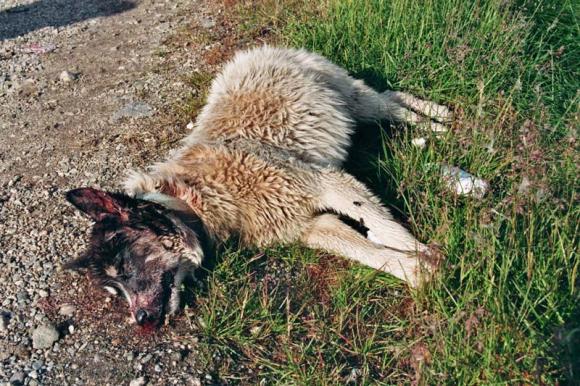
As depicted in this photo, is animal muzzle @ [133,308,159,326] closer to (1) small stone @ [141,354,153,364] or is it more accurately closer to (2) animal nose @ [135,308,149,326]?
(2) animal nose @ [135,308,149,326]

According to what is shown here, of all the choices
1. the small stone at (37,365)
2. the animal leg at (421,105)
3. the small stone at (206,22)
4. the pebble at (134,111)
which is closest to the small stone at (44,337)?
the small stone at (37,365)

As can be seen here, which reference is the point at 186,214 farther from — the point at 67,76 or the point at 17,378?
the point at 67,76

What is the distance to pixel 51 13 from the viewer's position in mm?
8648

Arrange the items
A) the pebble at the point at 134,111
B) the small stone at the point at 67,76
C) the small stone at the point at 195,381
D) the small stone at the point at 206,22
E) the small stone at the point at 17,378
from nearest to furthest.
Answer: the small stone at the point at 195,381, the small stone at the point at 17,378, the pebble at the point at 134,111, the small stone at the point at 67,76, the small stone at the point at 206,22

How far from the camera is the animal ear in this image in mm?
4195

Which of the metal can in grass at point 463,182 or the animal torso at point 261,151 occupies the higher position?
the metal can in grass at point 463,182

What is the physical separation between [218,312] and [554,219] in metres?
2.08

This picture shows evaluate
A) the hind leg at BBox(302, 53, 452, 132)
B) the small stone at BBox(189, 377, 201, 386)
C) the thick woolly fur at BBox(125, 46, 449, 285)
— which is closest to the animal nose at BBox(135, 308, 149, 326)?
the small stone at BBox(189, 377, 201, 386)

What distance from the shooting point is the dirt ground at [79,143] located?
157 inches

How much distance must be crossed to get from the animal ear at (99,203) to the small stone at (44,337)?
0.77m

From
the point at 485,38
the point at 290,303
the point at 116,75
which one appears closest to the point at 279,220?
the point at 290,303

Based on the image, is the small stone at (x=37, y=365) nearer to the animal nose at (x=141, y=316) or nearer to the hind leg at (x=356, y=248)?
the animal nose at (x=141, y=316)

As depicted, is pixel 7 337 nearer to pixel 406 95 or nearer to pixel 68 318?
pixel 68 318

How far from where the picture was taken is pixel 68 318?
4297 mm
